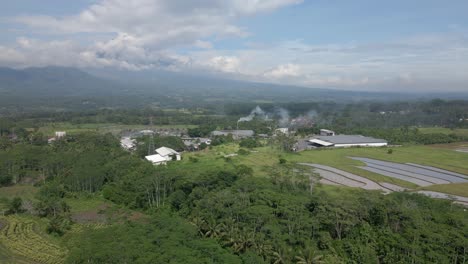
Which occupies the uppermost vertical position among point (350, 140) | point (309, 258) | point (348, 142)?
point (350, 140)

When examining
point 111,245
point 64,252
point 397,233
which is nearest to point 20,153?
point 64,252

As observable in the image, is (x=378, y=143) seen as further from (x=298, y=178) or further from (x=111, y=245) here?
(x=111, y=245)

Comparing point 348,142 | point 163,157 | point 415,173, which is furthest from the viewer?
point 348,142

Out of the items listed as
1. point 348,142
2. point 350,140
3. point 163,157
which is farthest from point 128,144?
point 350,140

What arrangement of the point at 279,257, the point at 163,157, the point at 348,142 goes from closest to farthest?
the point at 279,257
the point at 163,157
the point at 348,142

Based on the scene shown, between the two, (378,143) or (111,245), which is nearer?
(111,245)

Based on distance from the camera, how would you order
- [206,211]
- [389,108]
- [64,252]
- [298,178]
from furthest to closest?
[389,108] < [298,178] < [206,211] < [64,252]

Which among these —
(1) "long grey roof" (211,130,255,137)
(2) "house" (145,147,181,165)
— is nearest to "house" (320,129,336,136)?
(1) "long grey roof" (211,130,255,137)

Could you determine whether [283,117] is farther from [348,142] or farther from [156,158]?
[156,158]

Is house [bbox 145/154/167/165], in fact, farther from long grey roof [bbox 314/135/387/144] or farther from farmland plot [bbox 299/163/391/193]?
long grey roof [bbox 314/135/387/144]

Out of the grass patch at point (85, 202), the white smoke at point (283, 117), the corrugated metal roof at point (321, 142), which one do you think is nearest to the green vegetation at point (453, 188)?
the corrugated metal roof at point (321, 142)

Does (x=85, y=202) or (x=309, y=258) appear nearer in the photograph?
(x=309, y=258)
